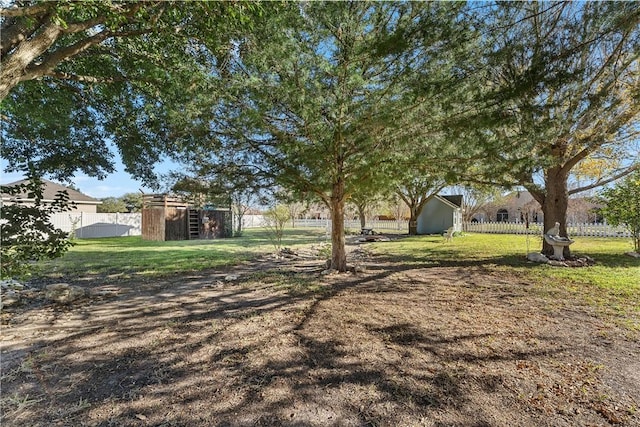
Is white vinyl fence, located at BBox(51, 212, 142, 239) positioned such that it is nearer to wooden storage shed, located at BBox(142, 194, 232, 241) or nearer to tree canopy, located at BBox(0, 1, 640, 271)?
wooden storage shed, located at BBox(142, 194, 232, 241)

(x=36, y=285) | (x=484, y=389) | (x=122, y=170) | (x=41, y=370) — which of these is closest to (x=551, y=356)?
(x=484, y=389)

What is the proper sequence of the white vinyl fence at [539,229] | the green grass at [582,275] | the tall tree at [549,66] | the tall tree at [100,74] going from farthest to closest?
the white vinyl fence at [539,229] → the green grass at [582,275] → the tall tree at [549,66] → the tall tree at [100,74]

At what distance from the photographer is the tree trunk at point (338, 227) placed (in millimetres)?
6246

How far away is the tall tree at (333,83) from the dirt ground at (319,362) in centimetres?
244

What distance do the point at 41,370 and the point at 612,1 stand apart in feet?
20.9

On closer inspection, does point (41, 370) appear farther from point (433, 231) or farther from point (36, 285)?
point (433, 231)

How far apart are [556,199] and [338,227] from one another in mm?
6395

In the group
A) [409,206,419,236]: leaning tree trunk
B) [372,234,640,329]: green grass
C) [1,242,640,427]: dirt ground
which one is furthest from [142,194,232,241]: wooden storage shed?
[409,206,419,236]: leaning tree trunk

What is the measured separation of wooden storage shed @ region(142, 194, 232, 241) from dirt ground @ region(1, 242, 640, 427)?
39.2 feet

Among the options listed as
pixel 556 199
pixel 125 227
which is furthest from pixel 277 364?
pixel 125 227

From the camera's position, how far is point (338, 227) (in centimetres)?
647

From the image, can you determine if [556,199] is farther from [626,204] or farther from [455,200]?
[455,200]

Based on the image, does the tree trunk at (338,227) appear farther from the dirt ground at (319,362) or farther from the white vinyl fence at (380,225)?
the white vinyl fence at (380,225)

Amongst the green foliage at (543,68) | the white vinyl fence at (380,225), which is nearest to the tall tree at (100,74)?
the green foliage at (543,68)
